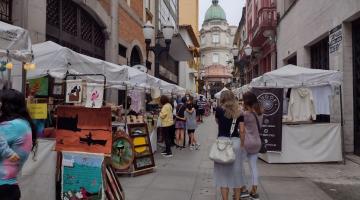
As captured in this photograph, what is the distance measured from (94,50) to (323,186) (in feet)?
36.8

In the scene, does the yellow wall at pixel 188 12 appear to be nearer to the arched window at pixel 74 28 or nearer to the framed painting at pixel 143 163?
the arched window at pixel 74 28

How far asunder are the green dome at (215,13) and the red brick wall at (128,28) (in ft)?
282

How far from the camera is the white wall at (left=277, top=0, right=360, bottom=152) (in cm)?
1164

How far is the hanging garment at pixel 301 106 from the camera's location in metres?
11.2

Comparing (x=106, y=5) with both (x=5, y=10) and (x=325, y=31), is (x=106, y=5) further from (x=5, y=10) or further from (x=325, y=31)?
(x=325, y=31)

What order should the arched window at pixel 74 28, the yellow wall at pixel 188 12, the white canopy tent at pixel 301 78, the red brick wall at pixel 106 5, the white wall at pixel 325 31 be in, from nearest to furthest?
the white canopy tent at pixel 301 78, the white wall at pixel 325 31, the arched window at pixel 74 28, the red brick wall at pixel 106 5, the yellow wall at pixel 188 12

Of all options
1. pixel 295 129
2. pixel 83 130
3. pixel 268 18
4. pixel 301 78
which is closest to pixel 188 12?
pixel 268 18

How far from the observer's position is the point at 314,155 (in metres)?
10.3

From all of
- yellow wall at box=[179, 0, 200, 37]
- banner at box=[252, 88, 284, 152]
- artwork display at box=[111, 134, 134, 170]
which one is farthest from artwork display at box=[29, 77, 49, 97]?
yellow wall at box=[179, 0, 200, 37]

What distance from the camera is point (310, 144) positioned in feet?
34.0

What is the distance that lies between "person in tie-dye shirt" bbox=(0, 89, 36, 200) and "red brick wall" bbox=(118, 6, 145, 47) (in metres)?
16.4

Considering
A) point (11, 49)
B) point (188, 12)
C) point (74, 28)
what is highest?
point (188, 12)

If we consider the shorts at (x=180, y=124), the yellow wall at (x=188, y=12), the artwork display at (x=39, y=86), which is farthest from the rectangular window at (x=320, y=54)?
the yellow wall at (x=188, y=12)

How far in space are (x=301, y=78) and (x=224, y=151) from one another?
529 cm
